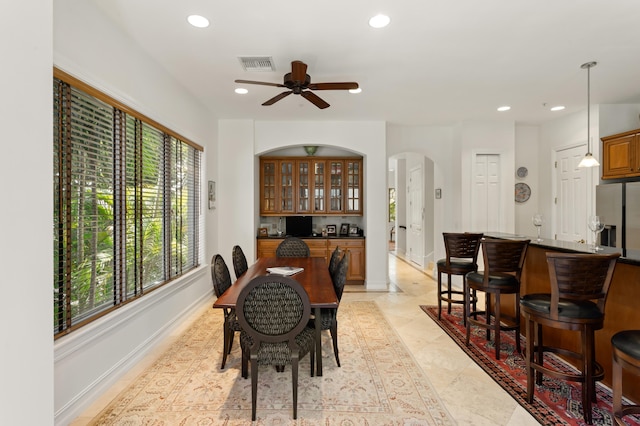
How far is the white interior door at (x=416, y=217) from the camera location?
23.9ft

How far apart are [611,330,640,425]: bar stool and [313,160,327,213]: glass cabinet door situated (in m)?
4.46

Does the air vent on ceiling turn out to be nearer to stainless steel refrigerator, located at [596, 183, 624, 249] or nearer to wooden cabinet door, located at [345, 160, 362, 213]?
wooden cabinet door, located at [345, 160, 362, 213]

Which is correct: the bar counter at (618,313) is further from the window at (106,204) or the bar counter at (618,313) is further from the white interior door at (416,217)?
the white interior door at (416,217)

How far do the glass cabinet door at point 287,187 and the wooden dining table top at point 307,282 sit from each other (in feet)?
6.70

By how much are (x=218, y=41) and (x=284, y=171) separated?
317 cm

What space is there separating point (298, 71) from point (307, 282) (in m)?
1.90

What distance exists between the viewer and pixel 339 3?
2254 mm

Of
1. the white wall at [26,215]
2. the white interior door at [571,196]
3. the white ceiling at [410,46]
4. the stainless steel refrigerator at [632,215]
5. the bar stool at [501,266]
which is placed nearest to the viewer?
the white wall at [26,215]

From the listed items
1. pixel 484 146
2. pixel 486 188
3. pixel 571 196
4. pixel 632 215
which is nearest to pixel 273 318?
pixel 632 215

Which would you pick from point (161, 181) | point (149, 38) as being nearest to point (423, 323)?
point (161, 181)

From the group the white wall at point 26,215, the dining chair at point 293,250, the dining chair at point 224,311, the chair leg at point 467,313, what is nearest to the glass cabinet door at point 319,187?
the dining chair at point 293,250

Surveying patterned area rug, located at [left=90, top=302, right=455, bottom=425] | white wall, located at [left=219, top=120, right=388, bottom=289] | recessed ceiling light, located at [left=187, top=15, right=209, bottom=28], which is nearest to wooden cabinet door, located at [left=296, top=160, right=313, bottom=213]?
white wall, located at [left=219, top=120, right=388, bottom=289]

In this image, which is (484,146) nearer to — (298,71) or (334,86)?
(334,86)

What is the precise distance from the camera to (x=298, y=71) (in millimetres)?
2943
